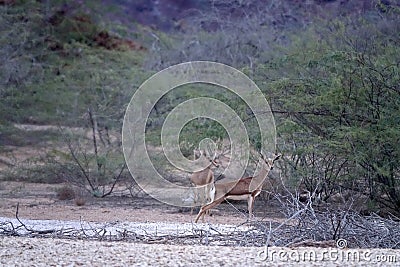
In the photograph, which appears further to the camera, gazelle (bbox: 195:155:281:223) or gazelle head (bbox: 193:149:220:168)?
gazelle head (bbox: 193:149:220:168)

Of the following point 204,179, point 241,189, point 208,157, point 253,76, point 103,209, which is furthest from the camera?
point 253,76

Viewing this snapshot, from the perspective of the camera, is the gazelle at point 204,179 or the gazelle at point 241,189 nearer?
the gazelle at point 241,189

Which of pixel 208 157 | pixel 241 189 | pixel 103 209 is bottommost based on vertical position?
pixel 103 209

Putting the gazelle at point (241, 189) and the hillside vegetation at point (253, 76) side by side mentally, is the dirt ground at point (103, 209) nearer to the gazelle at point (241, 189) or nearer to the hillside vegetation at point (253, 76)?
the gazelle at point (241, 189)

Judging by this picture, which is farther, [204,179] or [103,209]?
[103,209]

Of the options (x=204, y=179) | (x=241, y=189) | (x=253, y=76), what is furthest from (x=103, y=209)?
(x=253, y=76)

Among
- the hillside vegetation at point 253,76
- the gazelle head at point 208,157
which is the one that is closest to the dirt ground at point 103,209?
the hillside vegetation at point 253,76

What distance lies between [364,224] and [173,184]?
30.3ft

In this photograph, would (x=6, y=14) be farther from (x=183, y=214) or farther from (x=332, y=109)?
(x=332, y=109)

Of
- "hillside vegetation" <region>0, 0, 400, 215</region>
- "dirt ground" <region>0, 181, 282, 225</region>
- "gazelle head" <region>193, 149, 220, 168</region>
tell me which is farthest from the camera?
"gazelle head" <region>193, 149, 220, 168</region>

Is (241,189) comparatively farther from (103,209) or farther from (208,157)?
(103,209)

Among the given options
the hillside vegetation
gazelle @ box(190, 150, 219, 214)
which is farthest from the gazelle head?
the hillside vegetation

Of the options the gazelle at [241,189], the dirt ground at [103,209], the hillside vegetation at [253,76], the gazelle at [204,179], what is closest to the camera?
the hillside vegetation at [253,76]

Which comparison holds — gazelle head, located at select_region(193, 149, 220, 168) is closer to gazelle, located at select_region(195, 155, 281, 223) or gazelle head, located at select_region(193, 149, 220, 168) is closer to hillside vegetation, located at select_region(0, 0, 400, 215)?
hillside vegetation, located at select_region(0, 0, 400, 215)
